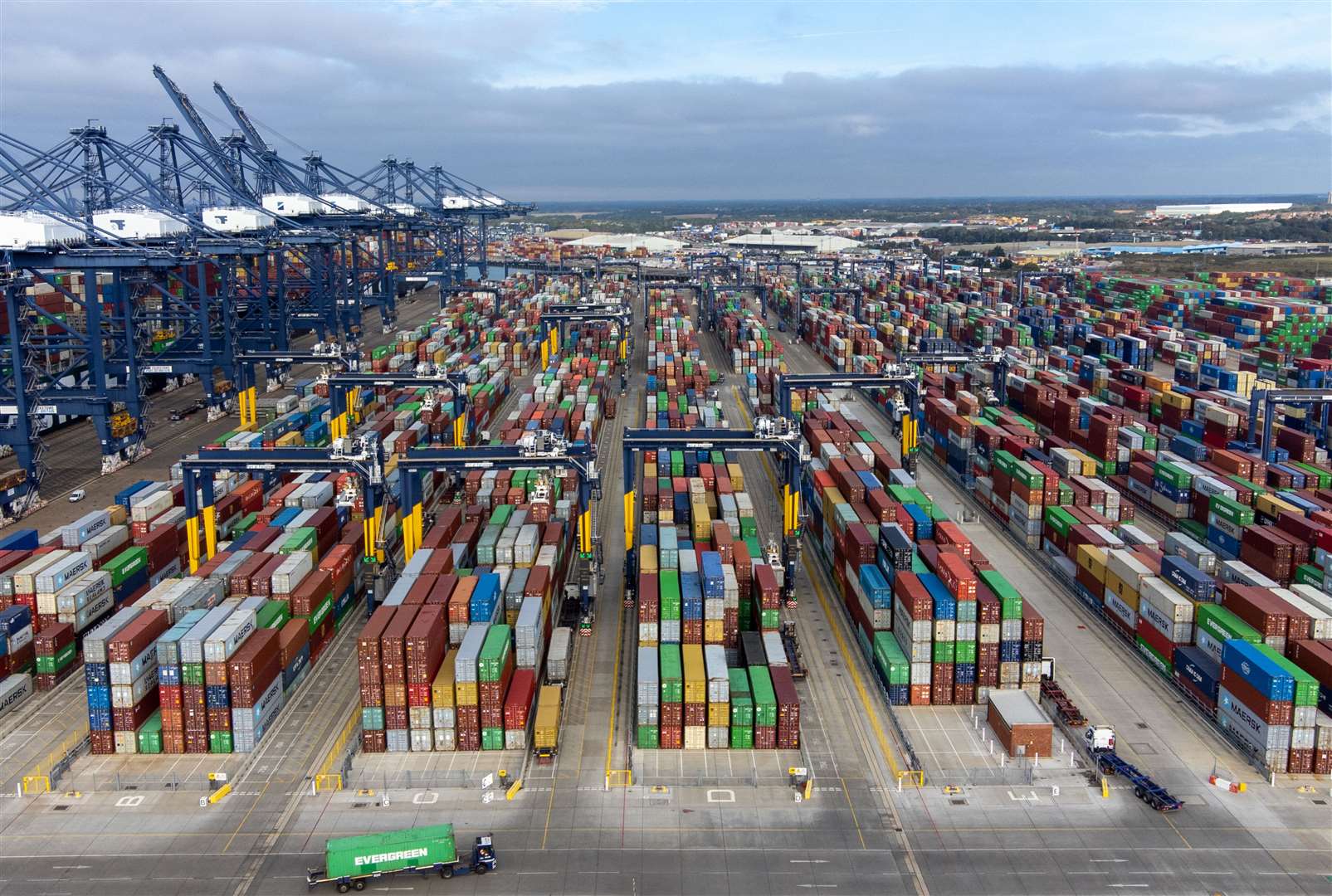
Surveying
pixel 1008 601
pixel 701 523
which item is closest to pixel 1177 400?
pixel 701 523

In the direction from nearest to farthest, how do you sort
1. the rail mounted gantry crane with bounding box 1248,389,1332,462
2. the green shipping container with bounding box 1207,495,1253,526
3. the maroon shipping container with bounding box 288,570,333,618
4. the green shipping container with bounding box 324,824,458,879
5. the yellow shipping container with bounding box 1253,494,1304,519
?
1. the green shipping container with bounding box 324,824,458,879
2. the maroon shipping container with bounding box 288,570,333,618
3. the yellow shipping container with bounding box 1253,494,1304,519
4. the green shipping container with bounding box 1207,495,1253,526
5. the rail mounted gantry crane with bounding box 1248,389,1332,462

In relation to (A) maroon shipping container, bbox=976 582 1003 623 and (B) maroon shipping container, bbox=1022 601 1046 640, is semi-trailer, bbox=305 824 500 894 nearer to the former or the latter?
(A) maroon shipping container, bbox=976 582 1003 623

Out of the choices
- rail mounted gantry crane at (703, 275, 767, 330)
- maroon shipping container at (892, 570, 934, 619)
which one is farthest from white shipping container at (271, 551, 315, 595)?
rail mounted gantry crane at (703, 275, 767, 330)

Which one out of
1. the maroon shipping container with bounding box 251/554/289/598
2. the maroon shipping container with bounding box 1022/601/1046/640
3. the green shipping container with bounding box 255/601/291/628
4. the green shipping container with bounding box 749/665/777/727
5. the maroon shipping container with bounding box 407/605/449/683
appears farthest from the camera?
the maroon shipping container with bounding box 251/554/289/598

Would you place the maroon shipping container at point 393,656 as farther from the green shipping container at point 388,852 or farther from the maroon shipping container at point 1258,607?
the maroon shipping container at point 1258,607

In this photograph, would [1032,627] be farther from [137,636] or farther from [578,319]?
[578,319]
